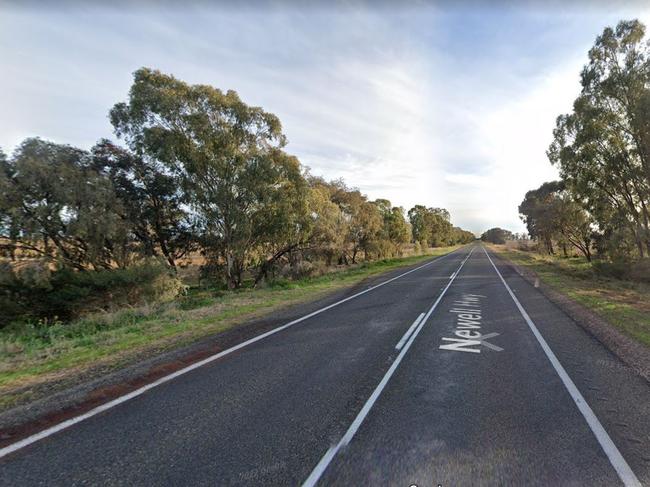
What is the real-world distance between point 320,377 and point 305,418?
1.13m

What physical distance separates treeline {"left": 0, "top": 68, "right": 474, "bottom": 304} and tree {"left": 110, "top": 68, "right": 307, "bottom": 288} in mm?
58

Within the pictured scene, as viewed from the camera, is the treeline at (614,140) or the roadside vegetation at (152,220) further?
the treeline at (614,140)

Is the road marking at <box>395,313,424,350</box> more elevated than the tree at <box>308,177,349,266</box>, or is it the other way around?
the tree at <box>308,177,349,266</box>

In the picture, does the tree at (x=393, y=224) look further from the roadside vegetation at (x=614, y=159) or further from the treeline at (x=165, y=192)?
the roadside vegetation at (x=614, y=159)

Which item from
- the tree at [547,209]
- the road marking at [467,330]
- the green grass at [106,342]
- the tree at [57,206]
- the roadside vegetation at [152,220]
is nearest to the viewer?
the green grass at [106,342]

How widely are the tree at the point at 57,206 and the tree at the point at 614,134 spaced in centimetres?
2616

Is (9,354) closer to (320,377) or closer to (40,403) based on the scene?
(40,403)

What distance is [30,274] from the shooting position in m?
12.5

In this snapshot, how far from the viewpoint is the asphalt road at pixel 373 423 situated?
2.66 m

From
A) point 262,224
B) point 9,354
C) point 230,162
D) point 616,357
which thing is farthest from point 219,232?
point 616,357

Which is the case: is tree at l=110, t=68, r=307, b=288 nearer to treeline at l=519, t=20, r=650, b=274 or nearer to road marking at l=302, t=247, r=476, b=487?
road marking at l=302, t=247, r=476, b=487

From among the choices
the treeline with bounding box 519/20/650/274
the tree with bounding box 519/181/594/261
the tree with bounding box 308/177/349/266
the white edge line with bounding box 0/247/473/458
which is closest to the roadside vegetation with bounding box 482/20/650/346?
the treeline with bounding box 519/20/650/274

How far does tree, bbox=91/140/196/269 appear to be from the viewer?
719 inches

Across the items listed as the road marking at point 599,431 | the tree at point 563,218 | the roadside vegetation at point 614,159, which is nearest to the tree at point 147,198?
the road marking at point 599,431
